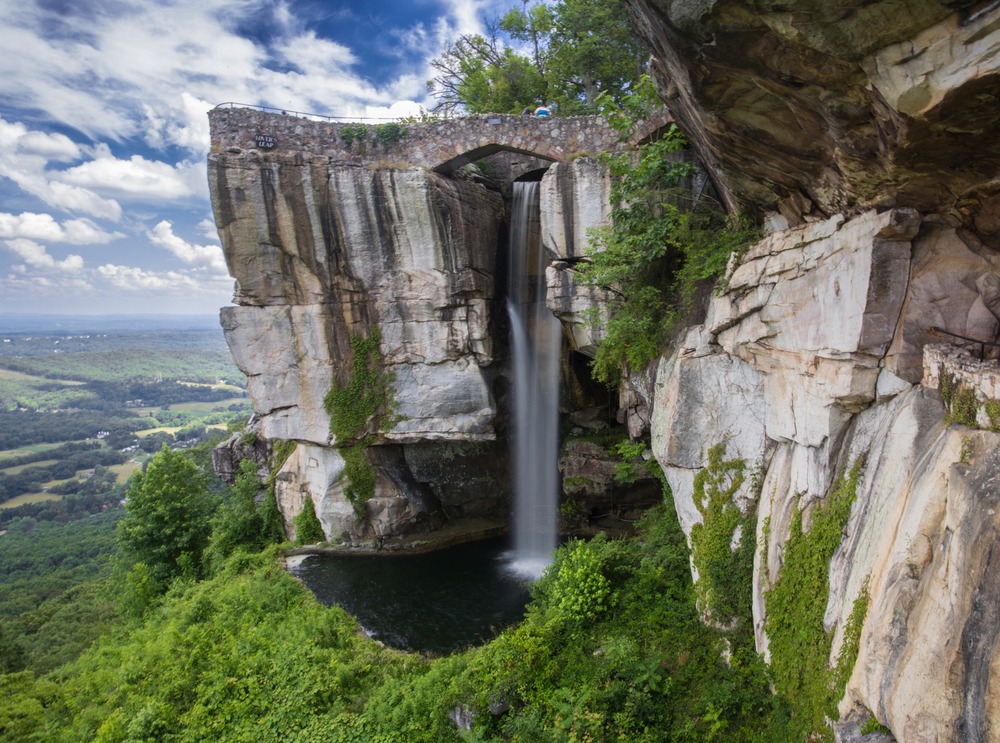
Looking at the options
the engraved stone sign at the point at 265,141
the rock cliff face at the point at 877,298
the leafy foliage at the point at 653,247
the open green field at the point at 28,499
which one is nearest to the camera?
the rock cliff face at the point at 877,298

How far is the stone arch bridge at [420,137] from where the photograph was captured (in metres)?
13.1

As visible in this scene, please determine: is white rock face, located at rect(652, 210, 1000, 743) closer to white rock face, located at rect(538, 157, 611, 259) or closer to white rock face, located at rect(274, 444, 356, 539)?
white rock face, located at rect(538, 157, 611, 259)

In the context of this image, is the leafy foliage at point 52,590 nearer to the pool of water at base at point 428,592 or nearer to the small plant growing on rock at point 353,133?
the pool of water at base at point 428,592

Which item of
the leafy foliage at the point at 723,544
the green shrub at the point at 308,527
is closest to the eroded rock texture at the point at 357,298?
the green shrub at the point at 308,527

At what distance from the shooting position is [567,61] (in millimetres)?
17531

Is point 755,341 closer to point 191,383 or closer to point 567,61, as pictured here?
point 567,61

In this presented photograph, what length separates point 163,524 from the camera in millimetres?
15539

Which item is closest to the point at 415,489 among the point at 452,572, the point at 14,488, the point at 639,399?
the point at 452,572

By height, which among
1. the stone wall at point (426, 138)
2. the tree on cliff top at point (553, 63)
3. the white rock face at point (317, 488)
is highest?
the tree on cliff top at point (553, 63)

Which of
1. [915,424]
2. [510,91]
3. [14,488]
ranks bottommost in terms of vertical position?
[14,488]

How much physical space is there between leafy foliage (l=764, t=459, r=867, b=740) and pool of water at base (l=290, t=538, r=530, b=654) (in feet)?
19.7

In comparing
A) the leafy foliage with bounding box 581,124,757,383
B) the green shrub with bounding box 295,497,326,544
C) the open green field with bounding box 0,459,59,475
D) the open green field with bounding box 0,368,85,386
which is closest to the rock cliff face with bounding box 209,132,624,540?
the green shrub with bounding box 295,497,326,544

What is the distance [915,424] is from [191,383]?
140m

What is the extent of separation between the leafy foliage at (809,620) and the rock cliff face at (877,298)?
150 millimetres
